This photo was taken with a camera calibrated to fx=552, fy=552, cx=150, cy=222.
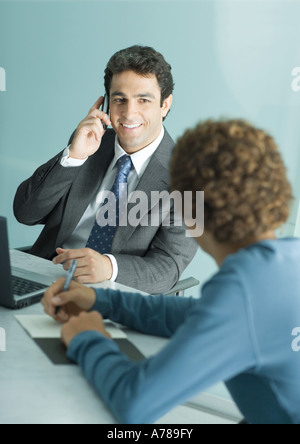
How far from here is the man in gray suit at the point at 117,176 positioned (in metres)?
2.20

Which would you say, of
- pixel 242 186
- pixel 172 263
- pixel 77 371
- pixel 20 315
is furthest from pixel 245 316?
pixel 172 263

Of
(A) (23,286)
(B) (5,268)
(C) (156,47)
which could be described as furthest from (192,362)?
(C) (156,47)

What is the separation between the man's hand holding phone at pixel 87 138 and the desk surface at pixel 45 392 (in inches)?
44.6

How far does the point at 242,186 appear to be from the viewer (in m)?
1.04

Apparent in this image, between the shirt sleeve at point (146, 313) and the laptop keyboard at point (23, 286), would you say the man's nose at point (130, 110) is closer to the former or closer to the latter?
the laptop keyboard at point (23, 286)

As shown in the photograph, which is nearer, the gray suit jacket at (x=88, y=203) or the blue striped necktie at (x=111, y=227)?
the gray suit jacket at (x=88, y=203)

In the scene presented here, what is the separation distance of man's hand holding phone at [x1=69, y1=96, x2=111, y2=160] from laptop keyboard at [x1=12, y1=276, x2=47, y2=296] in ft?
2.59

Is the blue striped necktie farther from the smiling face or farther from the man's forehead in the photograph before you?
the man's forehead

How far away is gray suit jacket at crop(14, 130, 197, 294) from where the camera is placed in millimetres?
2096

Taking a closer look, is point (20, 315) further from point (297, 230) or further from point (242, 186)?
point (297, 230)

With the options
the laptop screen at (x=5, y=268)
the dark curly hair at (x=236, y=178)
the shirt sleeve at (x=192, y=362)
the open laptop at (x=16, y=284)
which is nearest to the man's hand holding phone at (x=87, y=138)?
the open laptop at (x=16, y=284)

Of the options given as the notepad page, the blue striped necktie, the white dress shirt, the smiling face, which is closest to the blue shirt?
the notepad page

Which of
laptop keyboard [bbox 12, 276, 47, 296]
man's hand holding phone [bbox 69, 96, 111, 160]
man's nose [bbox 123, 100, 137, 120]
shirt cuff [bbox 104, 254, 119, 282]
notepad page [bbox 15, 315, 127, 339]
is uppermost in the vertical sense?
man's nose [bbox 123, 100, 137, 120]
